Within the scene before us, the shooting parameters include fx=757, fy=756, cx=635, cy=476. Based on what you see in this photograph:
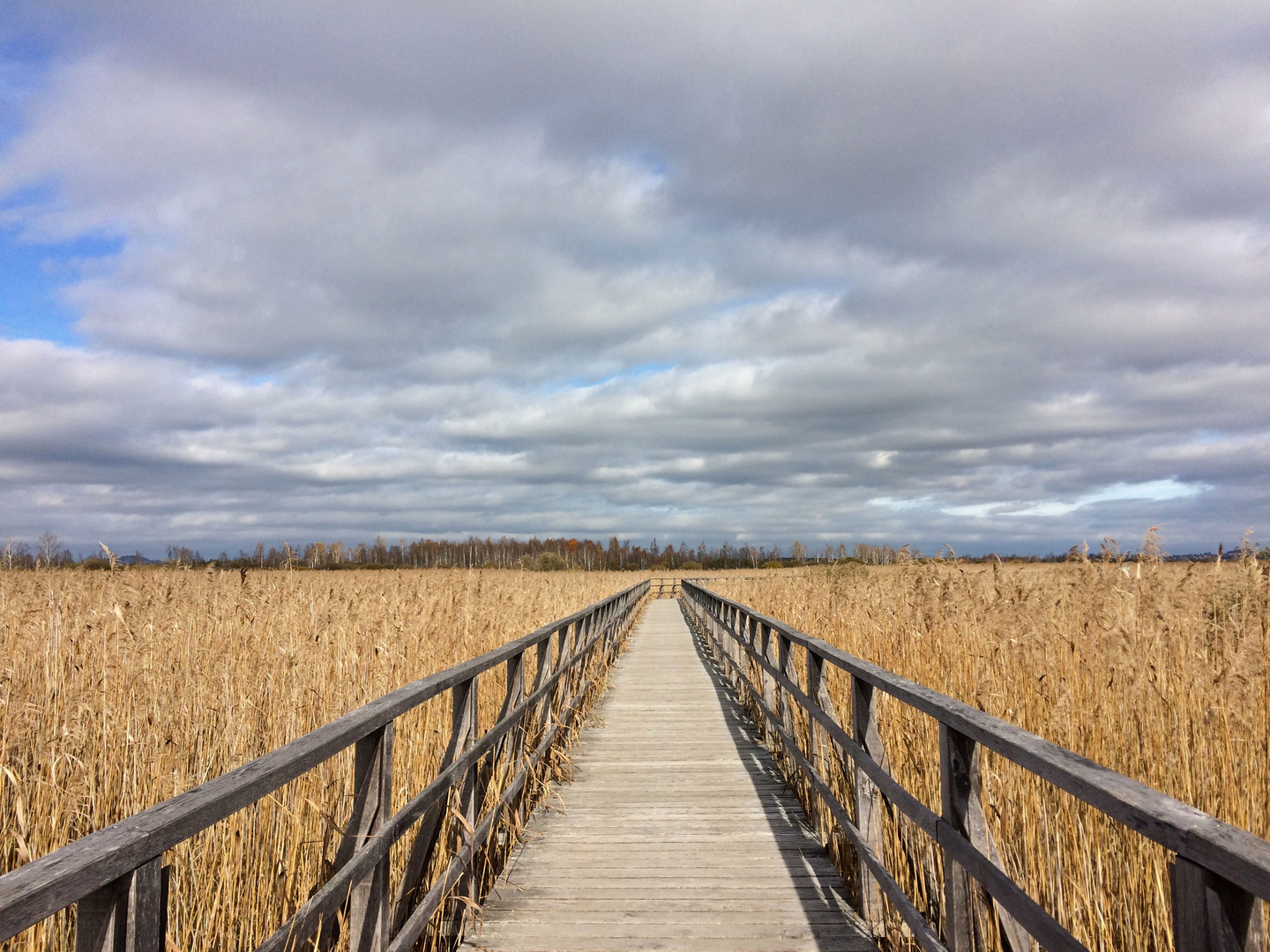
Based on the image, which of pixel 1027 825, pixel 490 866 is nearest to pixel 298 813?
pixel 490 866

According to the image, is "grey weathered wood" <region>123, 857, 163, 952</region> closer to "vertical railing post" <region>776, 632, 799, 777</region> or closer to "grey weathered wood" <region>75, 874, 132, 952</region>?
"grey weathered wood" <region>75, 874, 132, 952</region>

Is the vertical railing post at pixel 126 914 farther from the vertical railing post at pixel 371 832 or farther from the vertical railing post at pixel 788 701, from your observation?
the vertical railing post at pixel 788 701

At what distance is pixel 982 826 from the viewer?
7.48ft

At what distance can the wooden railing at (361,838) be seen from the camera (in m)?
1.25

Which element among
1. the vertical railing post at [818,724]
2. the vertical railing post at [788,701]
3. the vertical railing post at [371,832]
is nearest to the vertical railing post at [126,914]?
the vertical railing post at [371,832]

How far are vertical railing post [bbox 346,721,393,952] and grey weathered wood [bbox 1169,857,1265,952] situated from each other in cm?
213

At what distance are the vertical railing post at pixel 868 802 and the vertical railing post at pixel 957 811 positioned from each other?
3.05 ft

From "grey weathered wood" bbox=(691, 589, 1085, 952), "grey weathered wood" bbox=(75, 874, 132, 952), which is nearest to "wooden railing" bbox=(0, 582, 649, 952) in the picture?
"grey weathered wood" bbox=(75, 874, 132, 952)

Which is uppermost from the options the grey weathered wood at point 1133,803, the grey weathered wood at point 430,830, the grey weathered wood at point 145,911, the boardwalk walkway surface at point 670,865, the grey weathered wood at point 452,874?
the grey weathered wood at point 1133,803

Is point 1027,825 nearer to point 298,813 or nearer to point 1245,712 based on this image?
point 1245,712

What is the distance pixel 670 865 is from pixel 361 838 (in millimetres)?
2466

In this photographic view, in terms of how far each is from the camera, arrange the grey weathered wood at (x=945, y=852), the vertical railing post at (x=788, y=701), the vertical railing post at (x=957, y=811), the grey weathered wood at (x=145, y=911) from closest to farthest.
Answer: the grey weathered wood at (x=145, y=911), the grey weathered wood at (x=945, y=852), the vertical railing post at (x=957, y=811), the vertical railing post at (x=788, y=701)

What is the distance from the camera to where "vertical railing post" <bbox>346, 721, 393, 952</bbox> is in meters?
2.43

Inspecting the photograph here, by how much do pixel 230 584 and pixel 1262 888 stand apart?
11.5 meters
